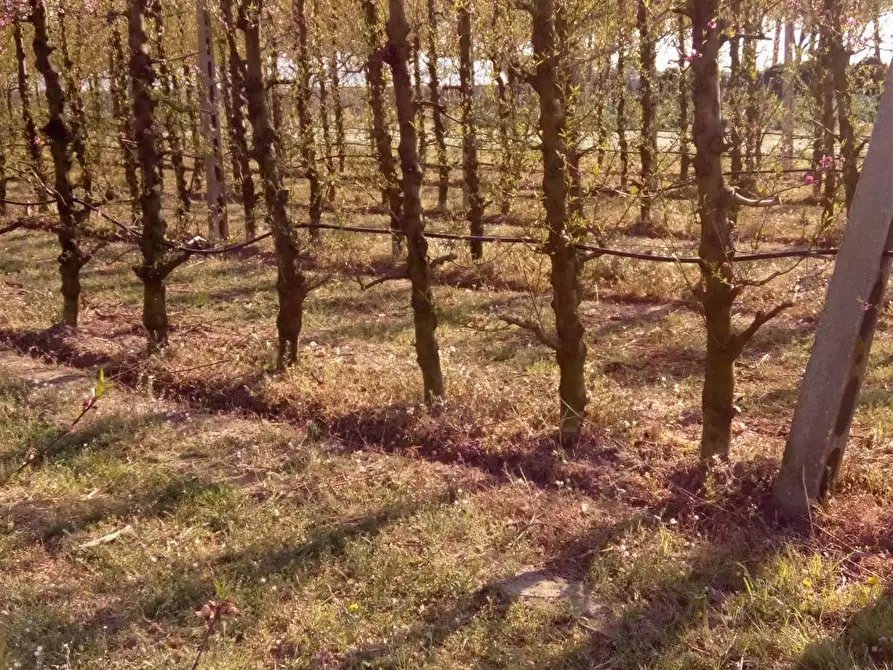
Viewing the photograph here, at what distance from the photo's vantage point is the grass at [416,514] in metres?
3.70

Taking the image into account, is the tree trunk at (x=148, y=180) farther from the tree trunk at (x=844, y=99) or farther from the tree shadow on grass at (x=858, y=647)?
the tree trunk at (x=844, y=99)

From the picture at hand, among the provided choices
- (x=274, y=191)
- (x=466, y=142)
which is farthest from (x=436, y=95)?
(x=274, y=191)

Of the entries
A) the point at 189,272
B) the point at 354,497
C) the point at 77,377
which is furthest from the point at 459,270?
the point at 354,497

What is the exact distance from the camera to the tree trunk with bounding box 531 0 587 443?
5.02 metres

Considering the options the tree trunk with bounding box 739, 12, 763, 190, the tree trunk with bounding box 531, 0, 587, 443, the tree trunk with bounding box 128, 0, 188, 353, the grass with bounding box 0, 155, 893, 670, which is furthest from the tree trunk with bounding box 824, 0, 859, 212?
the tree trunk with bounding box 128, 0, 188, 353

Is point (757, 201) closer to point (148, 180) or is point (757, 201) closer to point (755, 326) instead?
Result: point (755, 326)

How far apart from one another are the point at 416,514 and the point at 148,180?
4.66 metres

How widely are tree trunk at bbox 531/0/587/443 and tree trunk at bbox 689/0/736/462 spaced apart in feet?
2.93

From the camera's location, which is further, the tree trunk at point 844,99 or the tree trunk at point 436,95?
the tree trunk at point 436,95

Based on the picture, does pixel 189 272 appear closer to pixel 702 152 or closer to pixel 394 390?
pixel 394 390

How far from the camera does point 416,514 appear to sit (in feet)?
15.9

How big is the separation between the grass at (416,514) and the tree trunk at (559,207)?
0.24 meters

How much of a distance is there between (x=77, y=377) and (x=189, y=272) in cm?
478

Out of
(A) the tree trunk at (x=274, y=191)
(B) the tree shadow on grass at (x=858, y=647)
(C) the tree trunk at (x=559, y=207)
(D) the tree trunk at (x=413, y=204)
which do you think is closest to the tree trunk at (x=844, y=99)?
(C) the tree trunk at (x=559, y=207)
